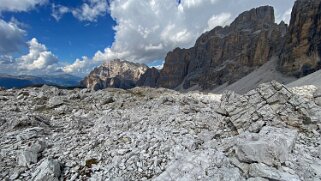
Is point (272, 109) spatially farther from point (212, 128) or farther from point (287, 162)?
point (287, 162)

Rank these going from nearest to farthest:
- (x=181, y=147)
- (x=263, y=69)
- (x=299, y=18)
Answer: (x=181, y=147), (x=299, y=18), (x=263, y=69)

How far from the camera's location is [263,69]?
186000 millimetres

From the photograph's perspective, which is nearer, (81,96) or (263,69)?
(81,96)

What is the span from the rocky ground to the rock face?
474 feet

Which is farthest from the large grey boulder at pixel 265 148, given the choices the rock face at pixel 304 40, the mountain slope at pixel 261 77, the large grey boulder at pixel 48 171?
the mountain slope at pixel 261 77

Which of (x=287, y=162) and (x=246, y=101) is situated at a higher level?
(x=246, y=101)

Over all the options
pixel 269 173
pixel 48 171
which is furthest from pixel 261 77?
pixel 48 171

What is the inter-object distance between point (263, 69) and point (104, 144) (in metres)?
188

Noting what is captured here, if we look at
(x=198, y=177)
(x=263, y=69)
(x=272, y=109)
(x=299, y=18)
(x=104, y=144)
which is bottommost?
(x=198, y=177)

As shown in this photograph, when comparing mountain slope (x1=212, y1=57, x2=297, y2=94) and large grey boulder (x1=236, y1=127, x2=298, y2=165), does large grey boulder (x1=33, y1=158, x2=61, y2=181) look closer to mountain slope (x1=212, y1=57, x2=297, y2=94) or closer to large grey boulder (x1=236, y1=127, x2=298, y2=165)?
large grey boulder (x1=236, y1=127, x2=298, y2=165)

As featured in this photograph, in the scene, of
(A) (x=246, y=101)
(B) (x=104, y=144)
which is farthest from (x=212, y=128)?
(B) (x=104, y=144)

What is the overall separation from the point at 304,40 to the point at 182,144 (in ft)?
543

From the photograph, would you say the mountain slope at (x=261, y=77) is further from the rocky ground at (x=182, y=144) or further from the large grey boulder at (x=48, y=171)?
the large grey boulder at (x=48, y=171)

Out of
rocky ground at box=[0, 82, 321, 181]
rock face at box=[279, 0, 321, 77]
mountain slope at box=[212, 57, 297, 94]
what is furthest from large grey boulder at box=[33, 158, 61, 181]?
rock face at box=[279, 0, 321, 77]
